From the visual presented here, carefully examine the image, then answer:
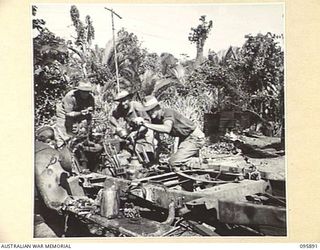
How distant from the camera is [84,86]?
2.92 feet

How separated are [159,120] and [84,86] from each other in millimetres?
152

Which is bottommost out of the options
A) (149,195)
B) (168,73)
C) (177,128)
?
(149,195)

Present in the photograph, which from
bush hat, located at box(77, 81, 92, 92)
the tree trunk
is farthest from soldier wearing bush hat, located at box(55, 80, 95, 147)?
the tree trunk

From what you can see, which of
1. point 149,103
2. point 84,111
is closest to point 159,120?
point 149,103

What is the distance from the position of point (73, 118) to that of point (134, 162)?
0.45ft

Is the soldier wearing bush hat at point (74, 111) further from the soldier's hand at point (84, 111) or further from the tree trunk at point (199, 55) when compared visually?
the tree trunk at point (199, 55)

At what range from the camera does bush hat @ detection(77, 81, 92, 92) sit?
2.92 ft

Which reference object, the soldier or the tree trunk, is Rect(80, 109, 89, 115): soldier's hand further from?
the tree trunk

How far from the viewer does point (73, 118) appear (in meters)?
0.89

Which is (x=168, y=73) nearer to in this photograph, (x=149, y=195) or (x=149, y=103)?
(x=149, y=103)

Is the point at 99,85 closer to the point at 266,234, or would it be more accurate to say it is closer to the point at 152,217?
the point at 152,217

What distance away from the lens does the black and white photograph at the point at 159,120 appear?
88cm
